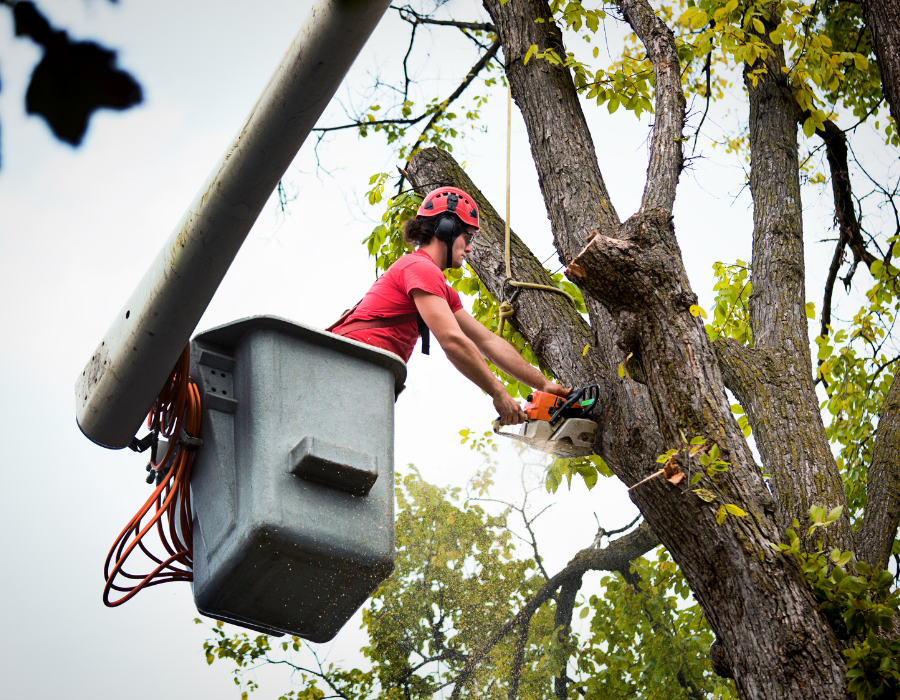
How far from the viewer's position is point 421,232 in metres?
3.77

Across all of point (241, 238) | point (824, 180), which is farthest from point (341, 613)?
point (824, 180)

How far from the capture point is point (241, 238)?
164cm

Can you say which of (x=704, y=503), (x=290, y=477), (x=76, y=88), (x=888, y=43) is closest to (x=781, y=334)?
(x=888, y=43)

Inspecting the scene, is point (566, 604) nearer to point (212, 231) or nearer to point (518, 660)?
point (518, 660)

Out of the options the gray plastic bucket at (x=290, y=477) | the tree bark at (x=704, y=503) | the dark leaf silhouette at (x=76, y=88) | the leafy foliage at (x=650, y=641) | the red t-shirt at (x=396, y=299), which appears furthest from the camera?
the leafy foliage at (x=650, y=641)

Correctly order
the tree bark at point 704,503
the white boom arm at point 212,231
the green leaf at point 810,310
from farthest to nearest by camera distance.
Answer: the green leaf at point 810,310, the tree bark at point 704,503, the white boom arm at point 212,231

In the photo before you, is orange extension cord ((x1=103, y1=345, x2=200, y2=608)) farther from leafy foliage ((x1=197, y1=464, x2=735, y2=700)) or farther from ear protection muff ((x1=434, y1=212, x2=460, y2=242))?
leafy foliage ((x1=197, y1=464, x2=735, y2=700))

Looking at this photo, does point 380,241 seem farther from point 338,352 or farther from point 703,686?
point 703,686

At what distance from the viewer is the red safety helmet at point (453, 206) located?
3.78 metres

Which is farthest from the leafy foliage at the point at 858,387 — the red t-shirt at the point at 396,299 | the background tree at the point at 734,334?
the red t-shirt at the point at 396,299

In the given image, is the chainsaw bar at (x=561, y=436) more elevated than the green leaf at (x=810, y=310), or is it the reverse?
the green leaf at (x=810, y=310)

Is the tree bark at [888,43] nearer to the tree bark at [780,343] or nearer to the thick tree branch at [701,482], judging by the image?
the tree bark at [780,343]

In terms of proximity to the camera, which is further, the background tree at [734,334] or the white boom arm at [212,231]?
the background tree at [734,334]

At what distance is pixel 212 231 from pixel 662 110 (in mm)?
2369
